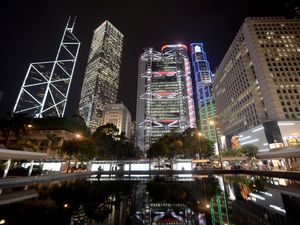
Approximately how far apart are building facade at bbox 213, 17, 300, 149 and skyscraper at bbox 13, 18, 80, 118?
11083 cm

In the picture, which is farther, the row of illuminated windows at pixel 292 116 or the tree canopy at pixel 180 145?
the row of illuminated windows at pixel 292 116

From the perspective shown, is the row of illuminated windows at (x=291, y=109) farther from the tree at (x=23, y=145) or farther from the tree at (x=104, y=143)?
the tree at (x=23, y=145)

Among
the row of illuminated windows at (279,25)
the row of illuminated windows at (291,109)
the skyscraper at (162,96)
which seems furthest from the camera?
the skyscraper at (162,96)

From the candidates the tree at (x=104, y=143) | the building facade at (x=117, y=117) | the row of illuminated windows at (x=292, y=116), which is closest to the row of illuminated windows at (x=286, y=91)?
the row of illuminated windows at (x=292, y=116)

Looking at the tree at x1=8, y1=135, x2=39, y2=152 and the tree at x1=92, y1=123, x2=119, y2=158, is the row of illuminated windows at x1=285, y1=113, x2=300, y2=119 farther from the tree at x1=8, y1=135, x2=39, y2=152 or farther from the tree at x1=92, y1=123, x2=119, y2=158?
the tree at x1=8, y1=135, x2=39, y2=152

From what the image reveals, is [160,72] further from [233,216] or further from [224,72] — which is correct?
[233,216]

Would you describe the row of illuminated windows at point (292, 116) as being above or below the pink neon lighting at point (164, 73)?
below

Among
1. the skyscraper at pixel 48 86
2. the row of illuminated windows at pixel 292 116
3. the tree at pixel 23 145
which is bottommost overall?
the tree at pixel 23 145

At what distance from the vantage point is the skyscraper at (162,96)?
5418 inches

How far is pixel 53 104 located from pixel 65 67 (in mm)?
28493

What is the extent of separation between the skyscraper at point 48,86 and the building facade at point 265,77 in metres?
111

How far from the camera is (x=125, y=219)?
8.20 metres

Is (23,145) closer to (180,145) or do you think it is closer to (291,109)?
(180,145)

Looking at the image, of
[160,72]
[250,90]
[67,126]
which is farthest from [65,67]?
[250,90]
